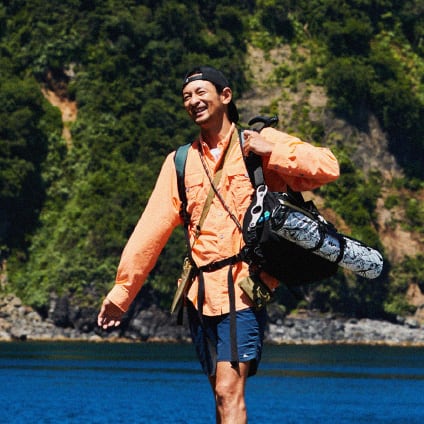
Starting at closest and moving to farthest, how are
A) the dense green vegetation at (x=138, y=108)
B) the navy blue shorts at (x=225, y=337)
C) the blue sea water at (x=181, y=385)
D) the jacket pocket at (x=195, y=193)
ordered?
the navy blue shorts at (x=225, y=337), the jacket pocket at (x=195, y=193), the blue sea water at (x=181, y=385), the dense green vegetation at (x=138, y=108)

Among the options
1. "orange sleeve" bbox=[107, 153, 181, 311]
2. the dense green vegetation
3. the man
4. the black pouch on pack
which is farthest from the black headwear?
the dense green vegetation

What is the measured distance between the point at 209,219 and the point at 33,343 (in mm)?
92633

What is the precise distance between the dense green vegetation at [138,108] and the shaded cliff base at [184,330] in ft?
3.43

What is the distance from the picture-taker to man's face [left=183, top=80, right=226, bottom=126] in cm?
920

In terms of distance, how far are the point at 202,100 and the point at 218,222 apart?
679mm

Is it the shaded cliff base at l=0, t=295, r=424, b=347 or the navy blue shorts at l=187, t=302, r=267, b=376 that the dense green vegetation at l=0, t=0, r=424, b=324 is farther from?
the navy blue shorts at l=187, t=302, r=267, b=376

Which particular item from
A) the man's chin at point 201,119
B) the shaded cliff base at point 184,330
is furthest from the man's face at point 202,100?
the shaded cliff base at point 184,330

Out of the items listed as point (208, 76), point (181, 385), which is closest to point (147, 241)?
point (208, 76)

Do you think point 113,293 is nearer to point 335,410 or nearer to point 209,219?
point 209,219

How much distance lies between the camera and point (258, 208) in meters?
8.88

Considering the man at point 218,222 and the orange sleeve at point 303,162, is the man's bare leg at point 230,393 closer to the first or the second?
the man at point 218,222

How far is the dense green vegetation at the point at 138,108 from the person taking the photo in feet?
340

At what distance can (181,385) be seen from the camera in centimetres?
6266

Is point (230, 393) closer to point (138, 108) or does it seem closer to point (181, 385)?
point (181, 385)
